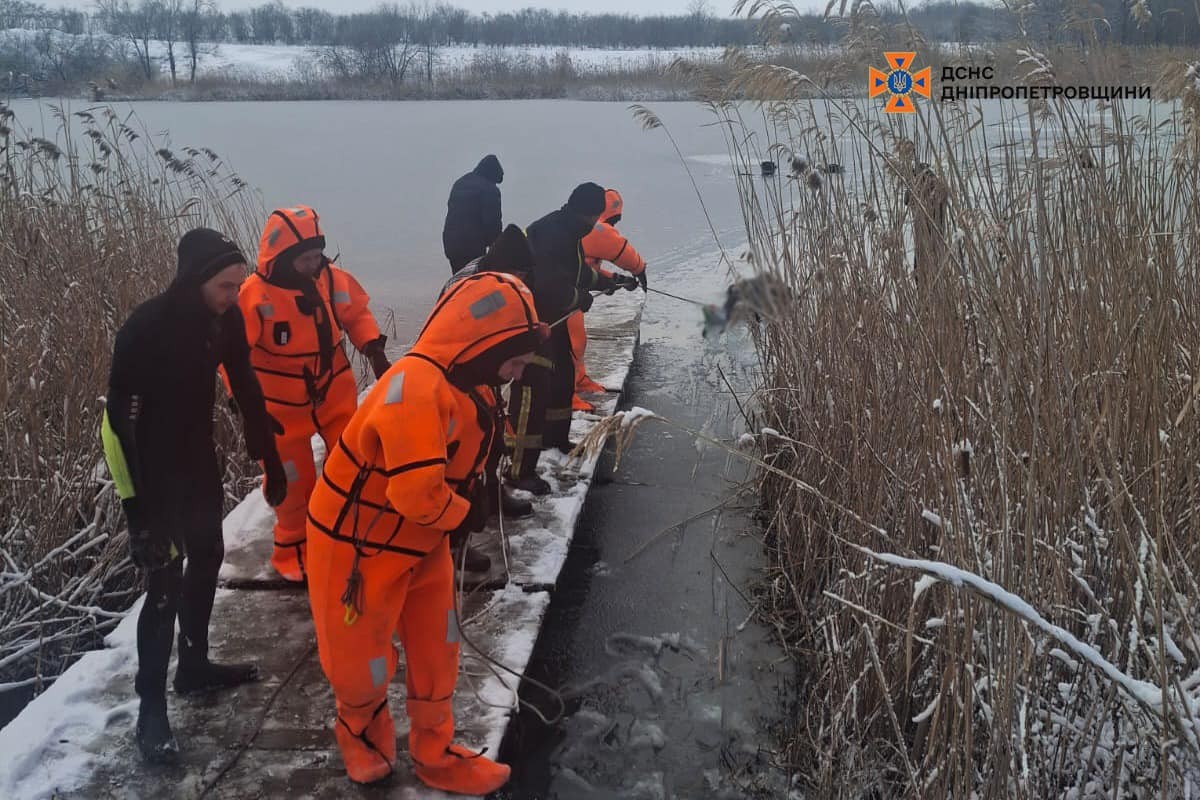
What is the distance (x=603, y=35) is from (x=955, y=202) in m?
56.8

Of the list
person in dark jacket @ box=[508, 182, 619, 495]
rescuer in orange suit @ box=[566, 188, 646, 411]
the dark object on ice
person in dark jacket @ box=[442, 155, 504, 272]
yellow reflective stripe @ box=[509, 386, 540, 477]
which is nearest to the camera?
the dark object on ice

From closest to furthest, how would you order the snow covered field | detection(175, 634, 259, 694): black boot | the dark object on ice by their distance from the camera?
1. the dark object on ice
2. detection(175, 634, 259, 694): black boot
3. the snow covered field

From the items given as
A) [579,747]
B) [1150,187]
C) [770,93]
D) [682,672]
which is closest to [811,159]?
A: [770,93]

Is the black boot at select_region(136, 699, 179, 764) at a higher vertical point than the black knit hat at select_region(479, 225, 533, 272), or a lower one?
lower

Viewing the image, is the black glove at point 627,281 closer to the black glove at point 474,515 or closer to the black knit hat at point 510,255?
the black knit hat at point 510,255

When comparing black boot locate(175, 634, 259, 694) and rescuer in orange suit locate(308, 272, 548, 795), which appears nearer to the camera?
rescuer in orange suit locate(308, 272, 548, 795)

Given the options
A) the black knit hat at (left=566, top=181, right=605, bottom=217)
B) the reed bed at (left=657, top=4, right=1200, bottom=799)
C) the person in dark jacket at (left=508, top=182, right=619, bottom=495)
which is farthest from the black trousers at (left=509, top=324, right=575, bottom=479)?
the reed bed at (left=657, top=4, right=1200, bottom=799)

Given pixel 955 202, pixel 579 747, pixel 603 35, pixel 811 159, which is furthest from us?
pixel 603 35

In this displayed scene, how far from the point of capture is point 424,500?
6.98 ft

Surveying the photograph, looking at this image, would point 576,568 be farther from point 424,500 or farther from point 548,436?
point 424,500

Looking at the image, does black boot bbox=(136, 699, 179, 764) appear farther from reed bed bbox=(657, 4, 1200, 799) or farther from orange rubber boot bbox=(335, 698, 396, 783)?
reed bed bbox=(657, 4, 1200, 799)

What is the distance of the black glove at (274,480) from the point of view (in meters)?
3.13

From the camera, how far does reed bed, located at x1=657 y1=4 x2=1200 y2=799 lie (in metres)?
1.89

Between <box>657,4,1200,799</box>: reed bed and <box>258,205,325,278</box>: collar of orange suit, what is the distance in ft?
5.51
